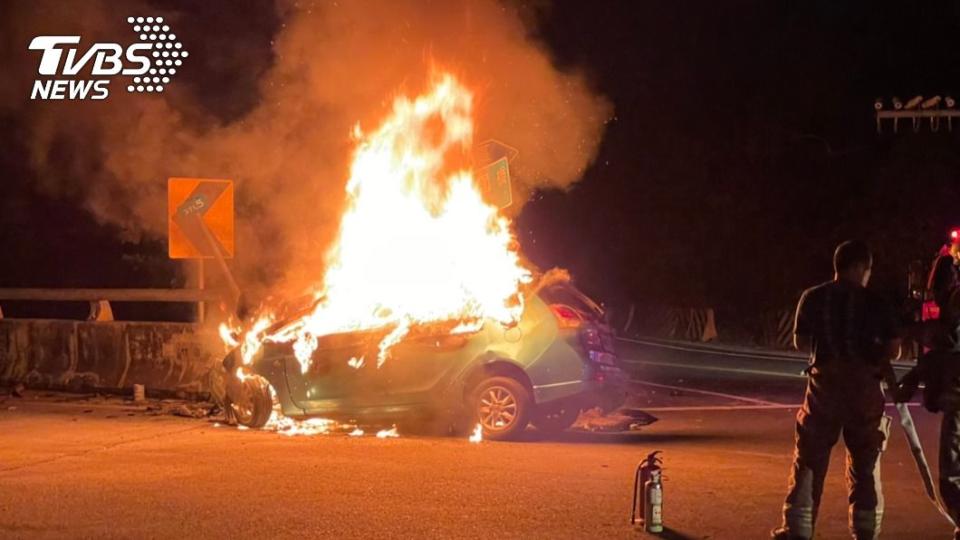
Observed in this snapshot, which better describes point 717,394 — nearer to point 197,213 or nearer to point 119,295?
point 197,213

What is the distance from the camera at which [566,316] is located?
441 inches

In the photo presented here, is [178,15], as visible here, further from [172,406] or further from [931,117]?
[931,117]

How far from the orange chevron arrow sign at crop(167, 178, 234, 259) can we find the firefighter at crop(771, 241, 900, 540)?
8951 mm

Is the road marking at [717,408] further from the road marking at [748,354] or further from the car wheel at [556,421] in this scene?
the road marking at [748,354]

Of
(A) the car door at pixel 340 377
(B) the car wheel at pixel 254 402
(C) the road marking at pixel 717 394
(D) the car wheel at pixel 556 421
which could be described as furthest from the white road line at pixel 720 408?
(B) the car wheel at pixel 254 402

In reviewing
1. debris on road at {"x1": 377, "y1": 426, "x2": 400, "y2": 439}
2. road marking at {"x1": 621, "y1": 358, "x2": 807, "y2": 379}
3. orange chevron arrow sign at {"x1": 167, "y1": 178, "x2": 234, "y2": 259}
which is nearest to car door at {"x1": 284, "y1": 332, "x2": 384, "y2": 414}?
debris on road at {"x1": 377, "y1": 426, "x2": 400, "y2": 439}

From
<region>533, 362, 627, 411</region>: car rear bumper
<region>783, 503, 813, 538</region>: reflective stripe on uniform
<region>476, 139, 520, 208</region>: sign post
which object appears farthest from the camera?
<region>476, 139, 520, 208</region>: sign post

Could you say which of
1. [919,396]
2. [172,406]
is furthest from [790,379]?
[172,406]

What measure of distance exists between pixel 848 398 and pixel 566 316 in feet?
15.9

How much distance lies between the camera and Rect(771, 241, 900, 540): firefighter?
6531 mm

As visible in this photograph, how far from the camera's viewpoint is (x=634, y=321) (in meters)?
37.4

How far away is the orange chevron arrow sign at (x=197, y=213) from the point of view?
46.3ft

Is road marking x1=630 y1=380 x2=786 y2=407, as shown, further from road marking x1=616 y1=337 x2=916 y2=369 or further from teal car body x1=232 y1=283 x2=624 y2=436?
road marking x1=616 y1=337 x2=916 y2=369

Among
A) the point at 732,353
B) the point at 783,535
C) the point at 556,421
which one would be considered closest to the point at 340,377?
the point at 556,421
